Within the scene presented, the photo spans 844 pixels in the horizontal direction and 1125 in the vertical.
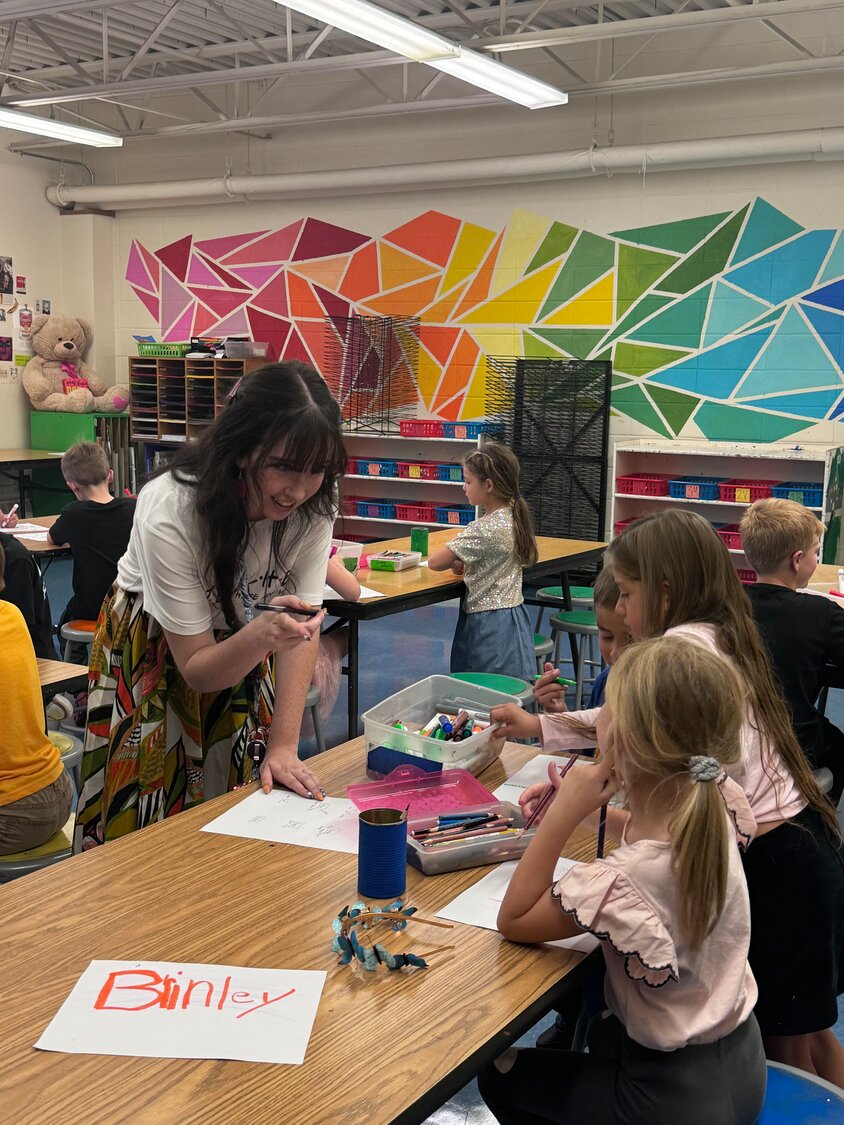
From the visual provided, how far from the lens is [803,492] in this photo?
684 centimetres

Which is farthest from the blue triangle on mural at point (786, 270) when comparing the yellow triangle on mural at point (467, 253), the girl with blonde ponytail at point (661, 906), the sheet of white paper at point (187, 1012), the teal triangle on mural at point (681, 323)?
the sheet of white paper at point (187, 1012)

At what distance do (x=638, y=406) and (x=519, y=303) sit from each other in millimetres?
1271

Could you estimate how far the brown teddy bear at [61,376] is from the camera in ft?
32.6

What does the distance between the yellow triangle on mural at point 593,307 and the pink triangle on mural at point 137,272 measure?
14.1 feet

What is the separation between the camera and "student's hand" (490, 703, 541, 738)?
210cm

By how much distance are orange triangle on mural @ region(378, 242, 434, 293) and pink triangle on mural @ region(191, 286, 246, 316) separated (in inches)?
59.6

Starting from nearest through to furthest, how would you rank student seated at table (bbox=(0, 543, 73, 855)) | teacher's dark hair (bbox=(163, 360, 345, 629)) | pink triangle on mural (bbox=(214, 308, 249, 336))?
teacher's dark hair (bbox=(163, 360, 345, 629)) → student seated at table (bbox=(0, 543, 73, 855)) → pink triangle on mural (bbox=(214, 308, 249, 336))

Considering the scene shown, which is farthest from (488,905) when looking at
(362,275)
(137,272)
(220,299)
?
(137,272)

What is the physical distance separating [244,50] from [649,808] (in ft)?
24.6

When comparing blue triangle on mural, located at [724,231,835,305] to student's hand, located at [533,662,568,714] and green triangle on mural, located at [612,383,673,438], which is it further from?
student's hand, located at [533,662,568,714]

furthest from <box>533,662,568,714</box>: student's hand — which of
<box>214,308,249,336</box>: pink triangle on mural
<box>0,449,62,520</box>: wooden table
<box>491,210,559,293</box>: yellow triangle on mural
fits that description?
<box>214,308,249,336</box>: pink triangle on mural

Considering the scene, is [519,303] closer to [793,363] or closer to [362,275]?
[362,275]

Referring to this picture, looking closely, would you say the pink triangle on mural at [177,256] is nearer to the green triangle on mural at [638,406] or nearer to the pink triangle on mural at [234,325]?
the pink triangle on mural at [234,325]

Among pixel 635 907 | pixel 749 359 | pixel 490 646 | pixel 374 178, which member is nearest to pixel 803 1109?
pixel 635 907
